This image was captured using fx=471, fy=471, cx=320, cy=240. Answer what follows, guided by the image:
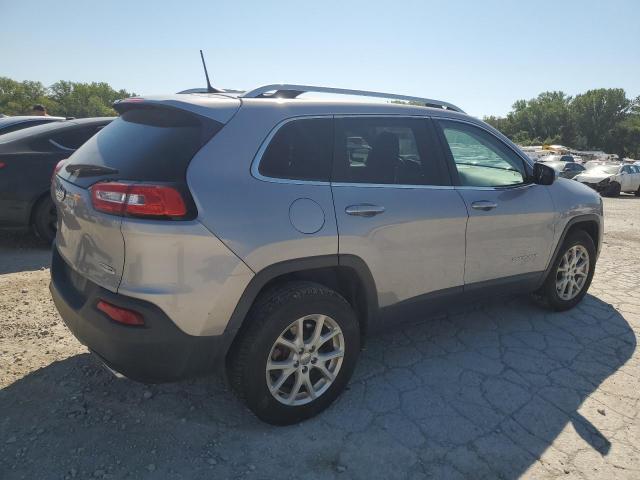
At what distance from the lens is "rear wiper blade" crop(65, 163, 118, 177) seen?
2268 mm

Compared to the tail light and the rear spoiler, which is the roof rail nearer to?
the rear spoiler

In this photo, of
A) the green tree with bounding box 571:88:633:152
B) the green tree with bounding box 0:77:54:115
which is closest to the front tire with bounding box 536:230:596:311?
the green tree with bounding box 0:77:54:115

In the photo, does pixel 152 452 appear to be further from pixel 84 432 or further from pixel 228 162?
pixel 228 162

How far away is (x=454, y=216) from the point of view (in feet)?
10.1

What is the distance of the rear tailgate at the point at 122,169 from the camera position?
6.93 feet

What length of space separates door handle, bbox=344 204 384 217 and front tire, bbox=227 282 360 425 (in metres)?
0.44

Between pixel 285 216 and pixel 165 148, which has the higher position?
pixel 165 148

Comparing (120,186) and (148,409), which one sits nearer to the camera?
(120,186)

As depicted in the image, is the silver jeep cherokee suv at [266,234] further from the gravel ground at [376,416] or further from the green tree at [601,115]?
the green tree at [601,115]

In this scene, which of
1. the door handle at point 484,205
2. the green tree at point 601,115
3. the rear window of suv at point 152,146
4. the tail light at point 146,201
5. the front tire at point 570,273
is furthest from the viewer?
the green tree at point 601,115

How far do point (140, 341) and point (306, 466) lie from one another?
1.00 metres

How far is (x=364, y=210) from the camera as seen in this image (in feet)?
8.61

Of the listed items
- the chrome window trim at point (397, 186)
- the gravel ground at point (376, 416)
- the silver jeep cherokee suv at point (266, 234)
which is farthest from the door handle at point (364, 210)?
the gravel ground at point (376, 416)

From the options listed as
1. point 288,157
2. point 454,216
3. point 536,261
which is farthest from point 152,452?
point 536,261
